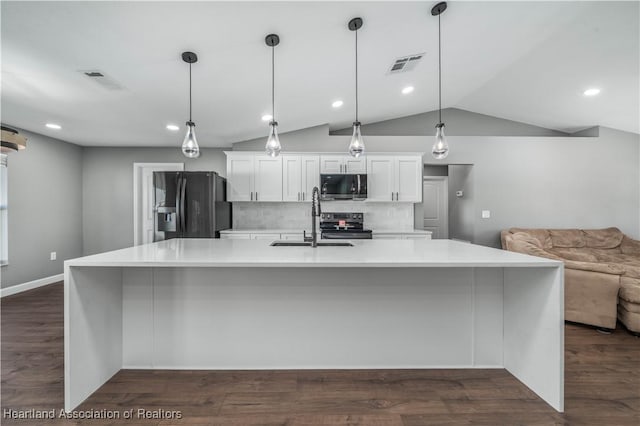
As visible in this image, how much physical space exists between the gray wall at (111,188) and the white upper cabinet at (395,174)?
2.79m

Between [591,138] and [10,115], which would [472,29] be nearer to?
[591,138]

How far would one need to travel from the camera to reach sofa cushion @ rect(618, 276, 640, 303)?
2.55 meters

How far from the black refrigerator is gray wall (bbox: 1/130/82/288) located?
176cm

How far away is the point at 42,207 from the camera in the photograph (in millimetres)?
4234

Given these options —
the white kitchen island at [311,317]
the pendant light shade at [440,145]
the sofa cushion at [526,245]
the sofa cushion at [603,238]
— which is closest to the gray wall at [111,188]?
the white kitchen island at [311,317]

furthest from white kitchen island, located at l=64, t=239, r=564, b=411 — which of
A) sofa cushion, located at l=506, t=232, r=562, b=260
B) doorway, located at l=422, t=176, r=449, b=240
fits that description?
doorway, located at l=422, t=176, r=449, b=240

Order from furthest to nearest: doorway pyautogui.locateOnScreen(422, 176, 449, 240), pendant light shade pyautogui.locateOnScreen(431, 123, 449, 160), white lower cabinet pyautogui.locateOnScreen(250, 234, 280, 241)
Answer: doorway pyautogui.locateOnScreen(422, 176, 449, 240) → white lower cabinet pyautogui.locateOnScreen(250, 234, 280, 241) → pendant light shade pyautogui.locateOnScreen(431, 123, 449, 160)

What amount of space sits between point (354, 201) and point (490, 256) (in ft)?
10.4

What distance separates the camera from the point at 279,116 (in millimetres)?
4008

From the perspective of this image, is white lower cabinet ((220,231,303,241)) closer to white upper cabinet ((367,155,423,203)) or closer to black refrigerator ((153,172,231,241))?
black refrigerator ((153,172,231,241))

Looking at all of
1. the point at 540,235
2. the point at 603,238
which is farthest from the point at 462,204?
the point at 603,238

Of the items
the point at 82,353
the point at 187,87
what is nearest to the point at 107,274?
the point at 82,353

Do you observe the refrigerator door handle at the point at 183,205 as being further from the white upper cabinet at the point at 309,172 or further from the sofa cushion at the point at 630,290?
the sofa cushion at the point at 630,290

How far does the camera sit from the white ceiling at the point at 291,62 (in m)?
1.99
